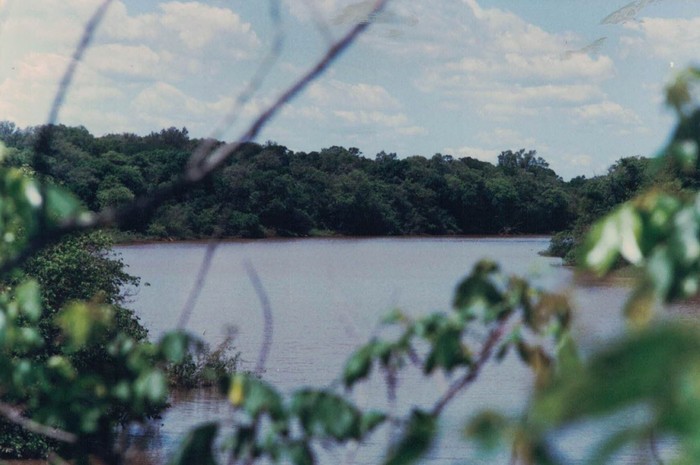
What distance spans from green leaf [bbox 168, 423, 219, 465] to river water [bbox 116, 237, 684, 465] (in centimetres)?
33

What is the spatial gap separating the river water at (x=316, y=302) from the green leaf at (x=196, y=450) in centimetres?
33

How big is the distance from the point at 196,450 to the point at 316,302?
1604 inches

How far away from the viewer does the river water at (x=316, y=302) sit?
18562 millimetres

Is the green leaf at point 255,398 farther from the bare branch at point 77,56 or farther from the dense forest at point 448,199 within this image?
the dense forest at point 448,199

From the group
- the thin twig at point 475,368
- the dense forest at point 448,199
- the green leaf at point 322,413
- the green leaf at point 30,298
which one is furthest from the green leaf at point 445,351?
the dense forest at point 448,199

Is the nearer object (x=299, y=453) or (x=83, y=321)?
(x=299, y=453)

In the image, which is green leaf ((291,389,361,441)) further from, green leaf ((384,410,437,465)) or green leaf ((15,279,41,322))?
green leaf ((384,410,437,465))

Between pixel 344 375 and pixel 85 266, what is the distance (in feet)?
55.9

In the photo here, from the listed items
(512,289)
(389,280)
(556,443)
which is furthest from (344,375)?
(389,280)

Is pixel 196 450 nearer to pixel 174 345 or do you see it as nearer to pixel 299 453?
pixel 299 453

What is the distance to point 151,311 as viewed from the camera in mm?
35188

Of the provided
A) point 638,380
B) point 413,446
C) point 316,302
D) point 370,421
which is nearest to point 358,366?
point 370,421

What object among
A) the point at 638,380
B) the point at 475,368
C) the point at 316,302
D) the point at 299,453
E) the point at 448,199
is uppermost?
the point at 448,199

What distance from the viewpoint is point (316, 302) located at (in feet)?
137
